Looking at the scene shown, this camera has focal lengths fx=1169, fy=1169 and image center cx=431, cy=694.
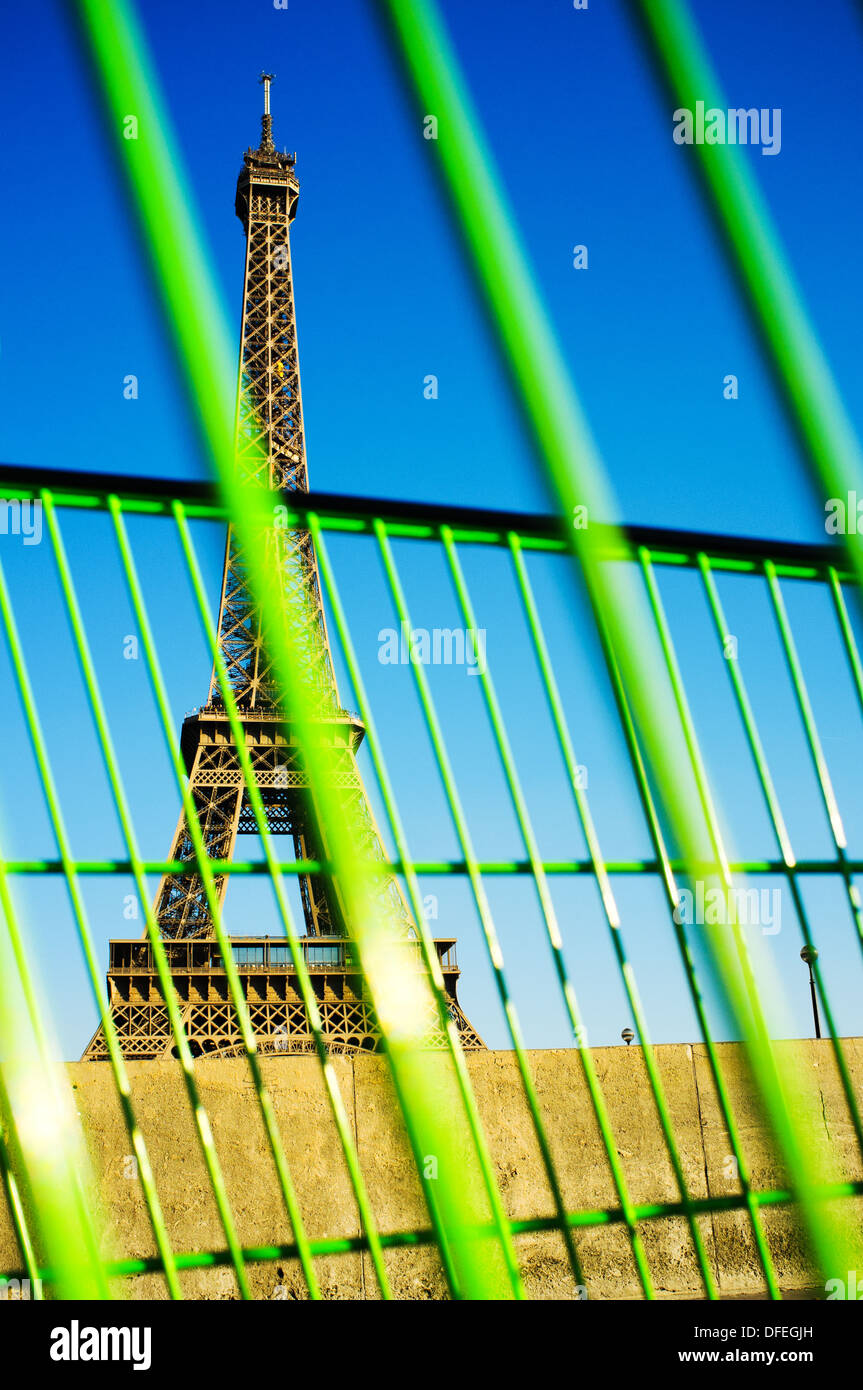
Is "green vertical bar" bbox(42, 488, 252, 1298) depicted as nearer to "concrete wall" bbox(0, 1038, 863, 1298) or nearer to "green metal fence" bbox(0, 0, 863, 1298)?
"green metal fence" bbox(0, 0, 863, 1298)

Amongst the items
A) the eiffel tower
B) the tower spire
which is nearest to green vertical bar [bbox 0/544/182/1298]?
the eiffel tower

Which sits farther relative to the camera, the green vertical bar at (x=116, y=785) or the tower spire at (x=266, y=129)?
the tower spire at (x=266, y=129)

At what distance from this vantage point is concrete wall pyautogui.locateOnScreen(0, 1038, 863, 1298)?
4477 mm

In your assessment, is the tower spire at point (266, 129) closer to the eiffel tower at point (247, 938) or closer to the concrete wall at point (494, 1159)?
the eiffel tower at point (247, 938)

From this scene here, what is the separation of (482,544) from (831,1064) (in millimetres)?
3463

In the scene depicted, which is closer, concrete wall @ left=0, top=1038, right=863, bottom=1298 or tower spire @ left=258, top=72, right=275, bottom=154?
concrete wall @ left=0, top=1038, right=863, bottom=1298

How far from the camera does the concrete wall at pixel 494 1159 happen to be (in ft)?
14.7

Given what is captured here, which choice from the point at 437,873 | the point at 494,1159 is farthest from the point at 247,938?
the point at 437,873

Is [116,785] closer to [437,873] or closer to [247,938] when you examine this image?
[437,873]

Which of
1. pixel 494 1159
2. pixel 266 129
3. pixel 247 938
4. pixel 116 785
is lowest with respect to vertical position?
pixel 494 1159

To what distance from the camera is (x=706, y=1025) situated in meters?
2.83

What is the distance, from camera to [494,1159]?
15.4 ft

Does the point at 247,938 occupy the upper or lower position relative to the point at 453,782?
upper

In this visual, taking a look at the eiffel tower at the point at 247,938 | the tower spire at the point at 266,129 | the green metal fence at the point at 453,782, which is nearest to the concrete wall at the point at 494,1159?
the green metal fence at the point at 453,782
